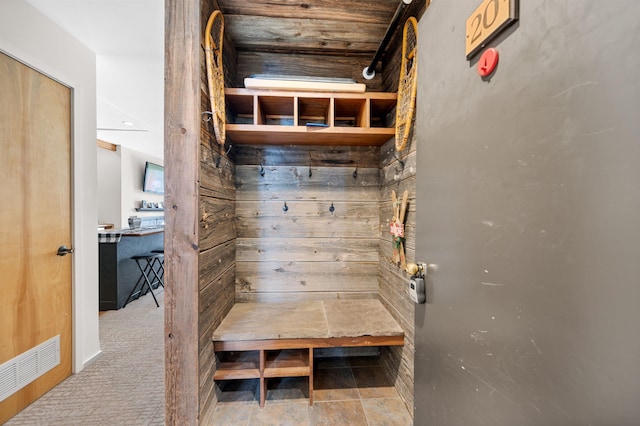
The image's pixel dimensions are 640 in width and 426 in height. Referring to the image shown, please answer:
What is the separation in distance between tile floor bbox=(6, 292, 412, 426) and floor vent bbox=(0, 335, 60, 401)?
0.54 feet

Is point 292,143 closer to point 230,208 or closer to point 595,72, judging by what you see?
point 230,208

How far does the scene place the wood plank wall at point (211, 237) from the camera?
1218 millimetres

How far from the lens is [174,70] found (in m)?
1.15

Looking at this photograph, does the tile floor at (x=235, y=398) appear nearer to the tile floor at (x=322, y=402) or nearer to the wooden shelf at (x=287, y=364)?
the tile floor at (x=322, y=402)

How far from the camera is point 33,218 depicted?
152 centimetres

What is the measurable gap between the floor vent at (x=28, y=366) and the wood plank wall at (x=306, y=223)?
4.15ft

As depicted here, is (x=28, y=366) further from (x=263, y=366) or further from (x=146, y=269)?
(x=146, y=269)

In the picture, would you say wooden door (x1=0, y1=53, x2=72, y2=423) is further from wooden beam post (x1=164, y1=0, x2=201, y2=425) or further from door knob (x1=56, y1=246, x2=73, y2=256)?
wooden beam post (x1=164, y1=0, x2=201, y2=425)

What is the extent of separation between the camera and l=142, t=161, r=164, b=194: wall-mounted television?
5787 millimetres

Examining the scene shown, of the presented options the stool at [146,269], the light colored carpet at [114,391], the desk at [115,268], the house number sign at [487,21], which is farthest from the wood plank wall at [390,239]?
the desk at [115,268]

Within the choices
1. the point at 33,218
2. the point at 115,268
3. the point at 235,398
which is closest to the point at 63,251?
the point at 33,218

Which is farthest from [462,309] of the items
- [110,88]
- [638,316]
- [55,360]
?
[110,88]

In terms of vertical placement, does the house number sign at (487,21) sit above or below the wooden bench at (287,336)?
above

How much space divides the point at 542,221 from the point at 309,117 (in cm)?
164
